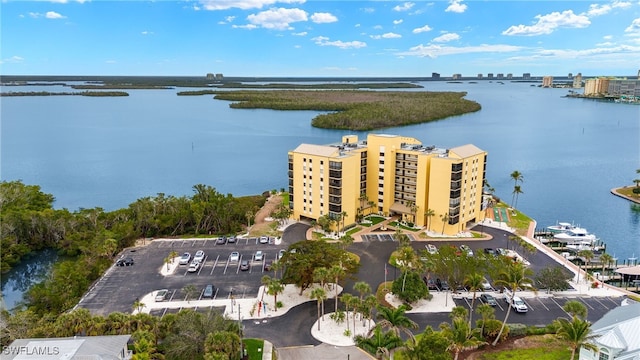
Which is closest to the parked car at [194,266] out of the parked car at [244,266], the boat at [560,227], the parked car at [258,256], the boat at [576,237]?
the parked car at [244,266]

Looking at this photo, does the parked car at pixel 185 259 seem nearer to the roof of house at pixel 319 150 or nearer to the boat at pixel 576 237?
the roof of house at pixel 319 150

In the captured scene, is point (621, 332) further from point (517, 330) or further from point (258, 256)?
point (258, 256)

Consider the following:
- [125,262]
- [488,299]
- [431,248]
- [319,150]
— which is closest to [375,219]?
[431,248]

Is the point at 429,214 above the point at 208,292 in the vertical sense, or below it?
above

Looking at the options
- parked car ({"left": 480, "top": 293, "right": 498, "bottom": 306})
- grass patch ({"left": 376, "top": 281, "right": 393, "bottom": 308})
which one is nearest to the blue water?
parked car ({"left": 480, "top": 293, "right": 498, "bottom": 306})

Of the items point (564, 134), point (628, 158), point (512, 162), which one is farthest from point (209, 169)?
point (564, 134)

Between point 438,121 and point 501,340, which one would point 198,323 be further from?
point 438,121
